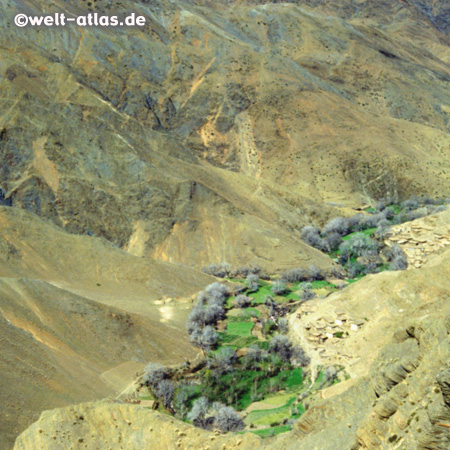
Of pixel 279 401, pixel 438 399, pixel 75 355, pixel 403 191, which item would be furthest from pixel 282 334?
pixel 403 191

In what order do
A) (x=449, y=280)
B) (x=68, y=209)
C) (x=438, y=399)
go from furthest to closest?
(x=68, y=209)
(x=449, y=280)
(x=438, y=399)

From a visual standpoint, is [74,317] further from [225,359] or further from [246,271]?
[246,271]

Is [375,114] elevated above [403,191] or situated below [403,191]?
above

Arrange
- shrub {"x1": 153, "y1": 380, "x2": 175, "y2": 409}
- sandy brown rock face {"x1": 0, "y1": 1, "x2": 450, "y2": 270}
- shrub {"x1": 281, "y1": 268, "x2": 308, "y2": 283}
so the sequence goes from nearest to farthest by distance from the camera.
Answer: shrub {"x1": 153, "y1": 380, "x2": 175, "y2": 409} < shrub {"x1": 281, "y1": 268, "x2": 308, "y2": 283} < sandy brown rock face {"x1": 0, "y1": 1, "x2": 450, "y2": 270}

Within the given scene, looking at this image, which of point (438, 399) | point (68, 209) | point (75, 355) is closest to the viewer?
point (438, 399)

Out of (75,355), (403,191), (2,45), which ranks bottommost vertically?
(75,355)

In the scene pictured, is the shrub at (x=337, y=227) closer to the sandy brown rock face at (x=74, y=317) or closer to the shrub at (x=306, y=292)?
the shrub at (x=306, y=292)

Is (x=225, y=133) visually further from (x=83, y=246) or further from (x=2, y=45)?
(x=83, y=246)

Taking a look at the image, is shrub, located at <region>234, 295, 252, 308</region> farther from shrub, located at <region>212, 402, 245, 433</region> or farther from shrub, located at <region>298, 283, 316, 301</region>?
shrub, located at <region>212, 402, 245, 433</region>

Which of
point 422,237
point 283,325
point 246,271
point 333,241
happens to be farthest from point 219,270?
point 422,237

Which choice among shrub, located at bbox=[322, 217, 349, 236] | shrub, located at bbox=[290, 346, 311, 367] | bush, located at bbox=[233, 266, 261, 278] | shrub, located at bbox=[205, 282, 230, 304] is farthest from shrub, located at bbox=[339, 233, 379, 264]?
shrub, located at bbox=[290, 346, 311, 367]
